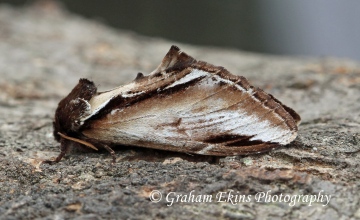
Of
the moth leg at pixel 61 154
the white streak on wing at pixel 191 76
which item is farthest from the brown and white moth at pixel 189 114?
the moth leg at pixel 61 154

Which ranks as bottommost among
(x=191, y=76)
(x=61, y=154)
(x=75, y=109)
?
(x=61, y=154)

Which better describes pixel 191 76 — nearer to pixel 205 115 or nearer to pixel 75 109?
pixel 205 115

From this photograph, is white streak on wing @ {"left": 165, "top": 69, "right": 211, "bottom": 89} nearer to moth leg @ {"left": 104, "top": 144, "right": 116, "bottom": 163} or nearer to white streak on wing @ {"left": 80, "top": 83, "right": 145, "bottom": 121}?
white streak on wing @ {"left": 80, "top": 83, "right": 145, "bottom": 121}

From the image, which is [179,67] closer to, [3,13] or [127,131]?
[127,131]

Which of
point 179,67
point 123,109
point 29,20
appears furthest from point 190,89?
point 29,20

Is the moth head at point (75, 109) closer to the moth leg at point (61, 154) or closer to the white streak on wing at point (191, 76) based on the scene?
the moth leg at point (61, 154)

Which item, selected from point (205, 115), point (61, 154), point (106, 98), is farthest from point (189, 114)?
point (61, 154)

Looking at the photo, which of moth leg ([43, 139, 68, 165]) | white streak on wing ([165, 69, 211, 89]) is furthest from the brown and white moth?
moth leg ([43, 139, 68, 165])

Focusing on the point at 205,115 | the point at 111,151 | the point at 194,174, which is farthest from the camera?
the point at 111,151
